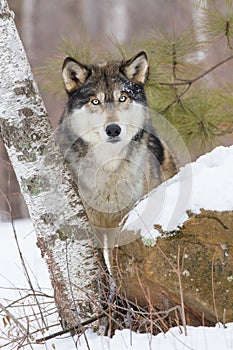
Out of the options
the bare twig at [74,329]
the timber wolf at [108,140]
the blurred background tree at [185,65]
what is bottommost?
the bare twig at [74,329]

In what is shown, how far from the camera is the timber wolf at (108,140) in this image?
13.1ft

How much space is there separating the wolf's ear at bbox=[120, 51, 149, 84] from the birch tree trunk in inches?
35.5

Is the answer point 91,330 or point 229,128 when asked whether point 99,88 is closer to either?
point 91,330

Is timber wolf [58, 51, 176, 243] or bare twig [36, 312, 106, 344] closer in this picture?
bare twig [36, 312, 106, 344]

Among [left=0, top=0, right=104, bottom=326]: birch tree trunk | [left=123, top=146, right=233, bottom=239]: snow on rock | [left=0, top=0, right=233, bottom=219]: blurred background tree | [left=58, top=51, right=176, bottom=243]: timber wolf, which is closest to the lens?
[left=123, top=146, right=233, bottom=239]: snow on rock

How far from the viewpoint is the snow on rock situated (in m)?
3.07

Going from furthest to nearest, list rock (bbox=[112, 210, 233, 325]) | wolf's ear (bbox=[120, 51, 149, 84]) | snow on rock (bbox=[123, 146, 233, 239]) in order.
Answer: wolf's ear (bbox=[120, 51, 149, 84])
snow on rock (bbox=[123, 146, 233, 239])
rock (bbox=[112, 210, 233, 325])

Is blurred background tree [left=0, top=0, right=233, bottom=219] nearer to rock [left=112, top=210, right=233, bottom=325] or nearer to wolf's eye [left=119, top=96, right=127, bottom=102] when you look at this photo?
wolf's eye [left=119, top=96, right=127, bottom=102]

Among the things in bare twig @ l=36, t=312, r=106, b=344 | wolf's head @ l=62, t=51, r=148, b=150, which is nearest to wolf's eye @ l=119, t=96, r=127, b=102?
wolf's head @ l=62, t=51, r=148, b=150

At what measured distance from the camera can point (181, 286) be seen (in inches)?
114

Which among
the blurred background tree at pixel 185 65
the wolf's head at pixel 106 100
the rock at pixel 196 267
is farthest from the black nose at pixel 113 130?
the rock at pixel 196 267

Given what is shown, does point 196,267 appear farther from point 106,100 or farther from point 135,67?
point 135,67

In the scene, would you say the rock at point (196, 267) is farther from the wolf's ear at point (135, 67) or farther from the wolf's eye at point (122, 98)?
the wolf's ear at point (135, 67)

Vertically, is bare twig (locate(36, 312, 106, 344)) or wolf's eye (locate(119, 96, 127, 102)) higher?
wolf's eye (locate(119, 96, 127, 102))
